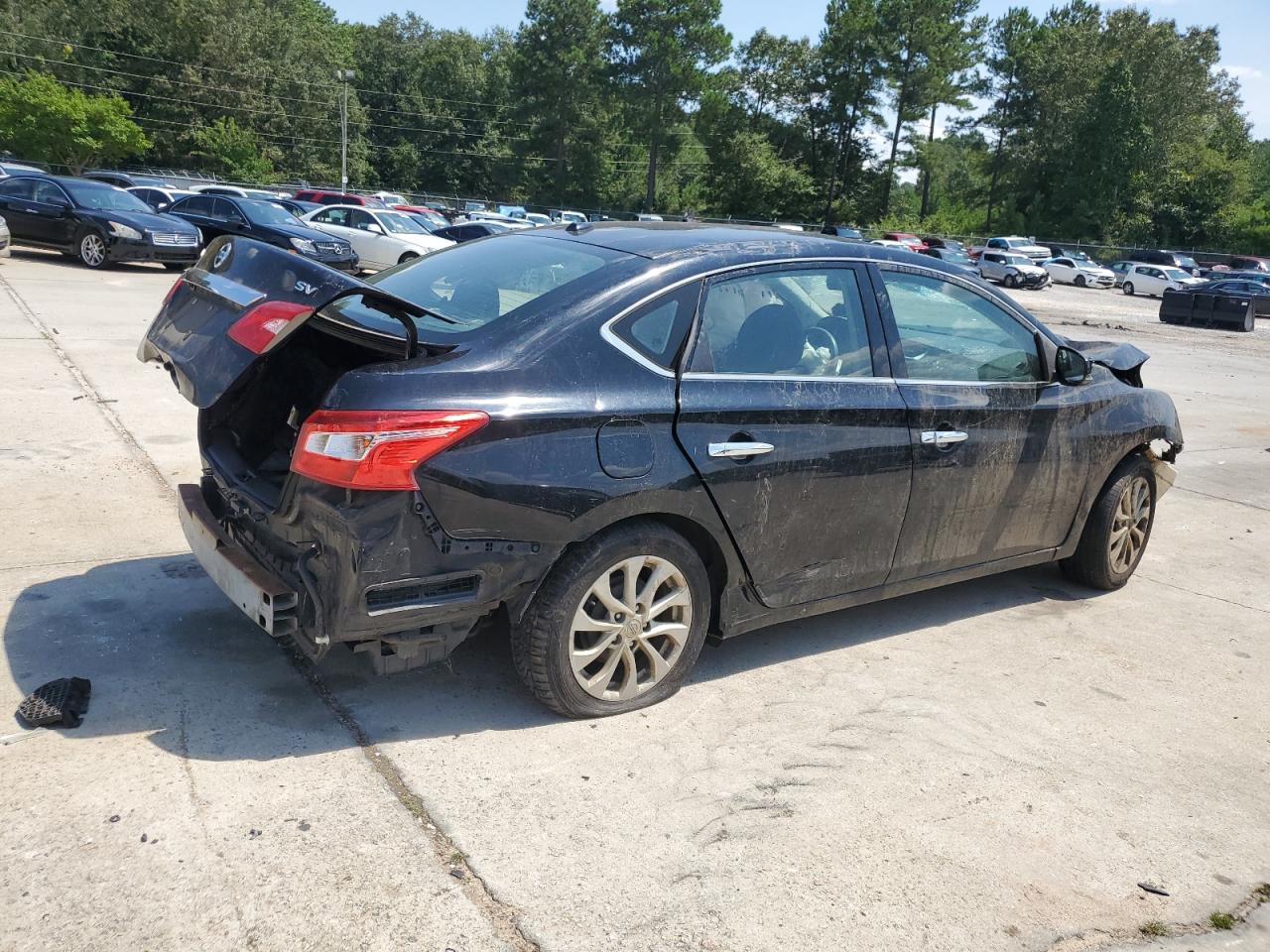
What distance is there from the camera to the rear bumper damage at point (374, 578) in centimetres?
311

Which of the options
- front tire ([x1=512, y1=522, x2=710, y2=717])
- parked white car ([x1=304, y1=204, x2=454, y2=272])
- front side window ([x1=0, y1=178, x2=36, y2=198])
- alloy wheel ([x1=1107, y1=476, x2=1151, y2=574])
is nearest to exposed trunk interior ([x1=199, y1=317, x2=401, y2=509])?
front tire ([x1=512, y1=522, x2=710, y2=717])

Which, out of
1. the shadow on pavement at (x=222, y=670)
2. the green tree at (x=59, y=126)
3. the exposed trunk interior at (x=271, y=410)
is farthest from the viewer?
the green tree at (x=59, y=126)

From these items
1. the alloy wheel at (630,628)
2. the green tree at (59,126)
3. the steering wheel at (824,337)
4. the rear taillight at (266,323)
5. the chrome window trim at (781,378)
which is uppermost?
the green tree at (59,126)

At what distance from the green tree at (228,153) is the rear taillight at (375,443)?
71078 millimetres

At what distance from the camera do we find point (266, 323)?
327 centimetres

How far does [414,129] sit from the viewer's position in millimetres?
88562

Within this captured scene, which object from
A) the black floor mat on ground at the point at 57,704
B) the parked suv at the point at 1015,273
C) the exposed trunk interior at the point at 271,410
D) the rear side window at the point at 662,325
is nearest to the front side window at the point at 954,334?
the rear side window at the point at 662,325

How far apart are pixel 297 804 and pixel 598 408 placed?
150 cm

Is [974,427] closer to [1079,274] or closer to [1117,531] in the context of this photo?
[1117,531]

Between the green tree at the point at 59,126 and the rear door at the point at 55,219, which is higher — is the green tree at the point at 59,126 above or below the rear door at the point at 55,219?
above

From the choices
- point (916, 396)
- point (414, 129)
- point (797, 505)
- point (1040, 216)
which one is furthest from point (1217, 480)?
point (414, 129)

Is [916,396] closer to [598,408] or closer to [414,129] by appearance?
[598,408]

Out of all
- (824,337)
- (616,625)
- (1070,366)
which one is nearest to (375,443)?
(616,625)

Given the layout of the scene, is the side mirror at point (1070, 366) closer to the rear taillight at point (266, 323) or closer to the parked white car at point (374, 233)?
the rear taillight at point (266, 323)
